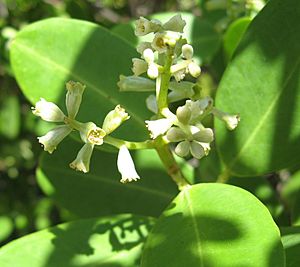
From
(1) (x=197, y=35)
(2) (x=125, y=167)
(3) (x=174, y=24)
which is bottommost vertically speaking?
(1) (x=197, y=35)

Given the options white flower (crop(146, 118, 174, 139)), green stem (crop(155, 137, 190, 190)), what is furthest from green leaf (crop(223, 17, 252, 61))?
white flower (crop(146, 118, 174, 139))

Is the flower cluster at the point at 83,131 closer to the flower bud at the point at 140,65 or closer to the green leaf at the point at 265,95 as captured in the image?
the flower bud at the point at 140,65

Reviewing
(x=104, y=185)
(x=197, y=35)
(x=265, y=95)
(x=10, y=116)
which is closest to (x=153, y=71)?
(x=265, y=95)

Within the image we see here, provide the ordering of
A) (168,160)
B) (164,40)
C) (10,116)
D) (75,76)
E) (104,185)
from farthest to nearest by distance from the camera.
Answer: (10,116)
(104,185)
(75,76)
(168,160)
(164,40)

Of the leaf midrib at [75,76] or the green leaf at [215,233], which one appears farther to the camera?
the leaf midrib at [75,76]

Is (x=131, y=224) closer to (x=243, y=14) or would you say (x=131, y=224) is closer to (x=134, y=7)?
(x=243, y=14)

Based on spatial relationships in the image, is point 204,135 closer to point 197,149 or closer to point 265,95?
point 197,149

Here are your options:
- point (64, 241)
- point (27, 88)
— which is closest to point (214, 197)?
point (64, 241)

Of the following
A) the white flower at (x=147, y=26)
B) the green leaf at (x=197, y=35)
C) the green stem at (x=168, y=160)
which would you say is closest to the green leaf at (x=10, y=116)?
the green leaf at (x=197, y=35)
